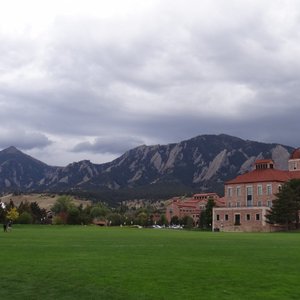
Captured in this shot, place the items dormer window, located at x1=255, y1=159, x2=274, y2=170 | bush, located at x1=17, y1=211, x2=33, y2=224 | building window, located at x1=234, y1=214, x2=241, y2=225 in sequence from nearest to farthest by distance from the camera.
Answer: building window, located at x1=234, y1=214, x2=241, y2=225, bush, located at x1=17, y1=211, x2=33, y2=224, dormer window, located at x1=255, y1=159, x2=274, y2=170

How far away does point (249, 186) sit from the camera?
453 ft

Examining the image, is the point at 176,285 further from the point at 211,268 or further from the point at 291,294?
the point at 211,268

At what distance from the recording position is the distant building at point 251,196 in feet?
411

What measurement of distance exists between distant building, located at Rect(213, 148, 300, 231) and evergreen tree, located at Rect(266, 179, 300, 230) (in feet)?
43.8

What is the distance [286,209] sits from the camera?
103312 millimetres

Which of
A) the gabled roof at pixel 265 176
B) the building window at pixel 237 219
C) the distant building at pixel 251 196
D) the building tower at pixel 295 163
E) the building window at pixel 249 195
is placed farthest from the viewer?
the building tower at pixel 295 163

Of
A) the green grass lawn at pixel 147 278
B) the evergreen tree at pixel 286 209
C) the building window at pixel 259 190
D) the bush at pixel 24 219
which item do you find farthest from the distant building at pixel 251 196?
the green grass lawn at pixel 147 278

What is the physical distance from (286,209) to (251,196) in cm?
3394

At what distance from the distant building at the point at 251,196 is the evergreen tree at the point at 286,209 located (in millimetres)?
13347

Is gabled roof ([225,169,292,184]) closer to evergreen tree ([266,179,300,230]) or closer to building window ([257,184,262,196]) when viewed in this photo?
building window ([257,184,262,196])

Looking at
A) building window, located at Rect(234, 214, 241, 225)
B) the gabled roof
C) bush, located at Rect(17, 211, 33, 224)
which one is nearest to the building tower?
the gabled roof

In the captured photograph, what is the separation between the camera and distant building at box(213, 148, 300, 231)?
125 m

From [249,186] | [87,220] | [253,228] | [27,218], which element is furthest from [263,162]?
[27,218]

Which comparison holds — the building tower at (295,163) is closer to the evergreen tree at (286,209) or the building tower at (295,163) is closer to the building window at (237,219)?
the building window at (237,219)
